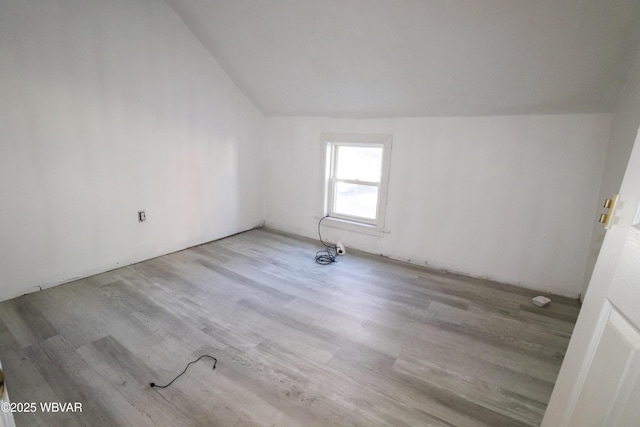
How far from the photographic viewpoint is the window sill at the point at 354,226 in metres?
3.68

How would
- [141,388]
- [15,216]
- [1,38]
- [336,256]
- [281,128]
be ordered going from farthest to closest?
1. [281,128]
2. [336,256]
3. [15,216]
4. [1,38]
5. [141,388]

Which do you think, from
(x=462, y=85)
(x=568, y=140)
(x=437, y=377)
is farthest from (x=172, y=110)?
(x=568, y=140)

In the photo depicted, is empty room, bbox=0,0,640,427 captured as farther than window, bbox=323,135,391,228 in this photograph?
No

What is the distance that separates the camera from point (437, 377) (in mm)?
1778

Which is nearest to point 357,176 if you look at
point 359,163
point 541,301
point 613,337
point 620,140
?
point 359,163

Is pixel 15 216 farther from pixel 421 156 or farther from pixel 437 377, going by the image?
pixel 421 156

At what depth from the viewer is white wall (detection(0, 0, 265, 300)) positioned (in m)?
2.28

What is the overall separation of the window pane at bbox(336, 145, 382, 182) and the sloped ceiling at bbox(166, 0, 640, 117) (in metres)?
0.48

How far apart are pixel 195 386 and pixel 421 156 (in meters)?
2.93

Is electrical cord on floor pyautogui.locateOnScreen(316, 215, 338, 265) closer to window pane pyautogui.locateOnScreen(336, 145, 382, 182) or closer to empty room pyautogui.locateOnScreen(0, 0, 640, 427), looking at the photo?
empty room pyautogui.locateOnScreen(0, 0, 640, 427)

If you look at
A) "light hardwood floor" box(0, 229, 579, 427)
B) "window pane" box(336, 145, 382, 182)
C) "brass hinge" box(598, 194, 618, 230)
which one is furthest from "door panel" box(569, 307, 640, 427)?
"window pane" box(336, 145, 382, 182)

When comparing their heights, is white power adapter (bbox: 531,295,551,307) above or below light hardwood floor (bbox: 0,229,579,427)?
above

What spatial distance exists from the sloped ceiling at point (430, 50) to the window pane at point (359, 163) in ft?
1.57

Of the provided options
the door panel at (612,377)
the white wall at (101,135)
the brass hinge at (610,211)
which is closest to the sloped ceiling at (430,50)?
the white wall at (101,135)
